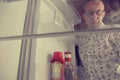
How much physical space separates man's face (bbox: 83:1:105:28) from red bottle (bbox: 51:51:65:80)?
220 millimetres

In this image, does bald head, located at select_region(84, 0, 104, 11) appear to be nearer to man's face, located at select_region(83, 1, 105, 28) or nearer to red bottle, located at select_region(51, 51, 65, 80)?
man's face, located at select_region(83, 1, 105, 28)

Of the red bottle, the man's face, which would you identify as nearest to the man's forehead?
the man's face

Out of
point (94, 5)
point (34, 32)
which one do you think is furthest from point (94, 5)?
point (34, 32)

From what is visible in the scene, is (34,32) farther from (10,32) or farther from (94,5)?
(94,5)

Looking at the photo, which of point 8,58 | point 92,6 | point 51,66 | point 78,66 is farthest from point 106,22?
point 8,58

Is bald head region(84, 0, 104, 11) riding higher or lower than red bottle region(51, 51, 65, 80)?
higher

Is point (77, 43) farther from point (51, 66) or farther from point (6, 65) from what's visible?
point (6, 65)

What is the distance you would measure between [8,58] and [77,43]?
0.31 meters

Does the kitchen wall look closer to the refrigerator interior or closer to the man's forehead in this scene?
the refrigerator interior

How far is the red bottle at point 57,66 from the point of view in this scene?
0.89 metres

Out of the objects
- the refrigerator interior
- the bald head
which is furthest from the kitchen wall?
the bald head

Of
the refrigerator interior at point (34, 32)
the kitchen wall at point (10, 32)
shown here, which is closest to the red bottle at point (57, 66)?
the refrigerator interior at point (34, 32)

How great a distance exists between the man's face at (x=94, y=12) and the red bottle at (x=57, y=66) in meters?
0.22

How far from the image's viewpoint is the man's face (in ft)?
2.74
